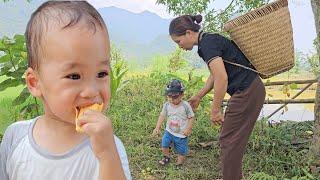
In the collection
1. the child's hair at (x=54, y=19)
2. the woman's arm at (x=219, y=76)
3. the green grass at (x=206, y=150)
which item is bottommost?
the green grass at (x=206, y=150)

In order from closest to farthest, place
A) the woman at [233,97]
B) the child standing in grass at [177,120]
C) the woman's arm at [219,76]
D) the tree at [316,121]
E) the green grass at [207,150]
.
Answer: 1. the woman's arm at [219,76]
2. the woman at [233,97]
3. the tree at [316,121]
4. the green grass at [207,150]
5. the child standing in grass at [177,120]

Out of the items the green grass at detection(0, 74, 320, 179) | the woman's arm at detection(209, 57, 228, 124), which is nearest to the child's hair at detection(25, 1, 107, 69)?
the green grass at detection(0, 74, 320, 179)

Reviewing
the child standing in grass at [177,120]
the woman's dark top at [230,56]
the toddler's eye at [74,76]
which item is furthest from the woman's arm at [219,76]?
the toddler's eye at [74,76]

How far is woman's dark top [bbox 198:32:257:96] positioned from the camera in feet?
10.6

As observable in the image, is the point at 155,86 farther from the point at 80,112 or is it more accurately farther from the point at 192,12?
the point at 80,112

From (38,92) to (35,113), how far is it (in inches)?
60.8

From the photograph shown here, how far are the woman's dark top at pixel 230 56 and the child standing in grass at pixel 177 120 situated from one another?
1139mm

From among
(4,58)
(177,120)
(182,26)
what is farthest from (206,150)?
(4,58)

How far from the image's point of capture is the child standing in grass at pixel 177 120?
452cm

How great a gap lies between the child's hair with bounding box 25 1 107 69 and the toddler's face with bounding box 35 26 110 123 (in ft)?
0.07

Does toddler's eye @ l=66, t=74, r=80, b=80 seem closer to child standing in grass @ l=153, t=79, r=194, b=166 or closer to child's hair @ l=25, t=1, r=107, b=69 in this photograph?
child's hair @ l=25, t=1, r=107, b=69

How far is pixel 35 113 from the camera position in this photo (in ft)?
8.75

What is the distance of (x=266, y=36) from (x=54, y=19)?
2639 millimetres

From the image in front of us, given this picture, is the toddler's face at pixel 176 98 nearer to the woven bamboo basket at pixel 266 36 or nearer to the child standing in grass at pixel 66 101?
the woven bamboo basket at pixel 266 36
